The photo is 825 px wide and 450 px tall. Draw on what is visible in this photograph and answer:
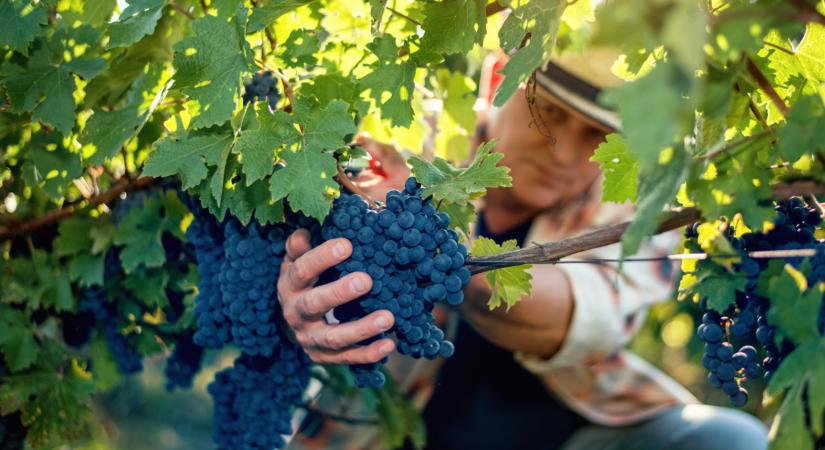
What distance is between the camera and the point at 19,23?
1527 millimetres

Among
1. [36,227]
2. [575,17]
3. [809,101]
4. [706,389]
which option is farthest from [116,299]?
[706,389]

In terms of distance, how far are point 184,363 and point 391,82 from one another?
1.02 m

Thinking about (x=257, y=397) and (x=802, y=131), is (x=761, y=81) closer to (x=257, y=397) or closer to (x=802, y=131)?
(x=802, y=131)

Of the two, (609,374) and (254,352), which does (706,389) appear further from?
(254,352)

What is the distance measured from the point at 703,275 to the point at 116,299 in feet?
4.33

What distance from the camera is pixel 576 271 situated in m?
2.63

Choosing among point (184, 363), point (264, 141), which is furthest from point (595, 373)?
point (264, 141)

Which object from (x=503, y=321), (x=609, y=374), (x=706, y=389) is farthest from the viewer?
(x=706, y=389)

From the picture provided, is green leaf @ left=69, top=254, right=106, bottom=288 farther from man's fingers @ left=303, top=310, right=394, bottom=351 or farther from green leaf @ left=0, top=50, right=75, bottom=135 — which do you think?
man's fingers @ left=303, top=310, right=394, bottom=351

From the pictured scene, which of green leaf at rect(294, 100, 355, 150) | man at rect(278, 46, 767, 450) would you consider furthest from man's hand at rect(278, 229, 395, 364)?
man at rect(278, 46, 767, 450)

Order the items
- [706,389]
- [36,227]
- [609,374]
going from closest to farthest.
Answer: [36,227] < [609,374] < [706,389]

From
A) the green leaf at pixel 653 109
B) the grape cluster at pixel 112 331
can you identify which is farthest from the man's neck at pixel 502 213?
the green leaf at pixel 653 109

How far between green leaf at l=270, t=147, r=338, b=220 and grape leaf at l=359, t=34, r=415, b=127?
0.69 ft

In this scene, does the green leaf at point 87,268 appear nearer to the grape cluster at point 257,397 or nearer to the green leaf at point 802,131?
the grape cluster at point 257,397
